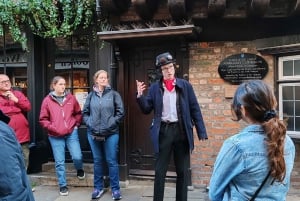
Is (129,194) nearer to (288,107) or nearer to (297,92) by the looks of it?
(288,107)

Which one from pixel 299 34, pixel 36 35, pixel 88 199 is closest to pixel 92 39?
pixel 36 35

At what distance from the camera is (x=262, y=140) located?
199 cm

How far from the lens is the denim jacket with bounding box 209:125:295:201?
197 cm

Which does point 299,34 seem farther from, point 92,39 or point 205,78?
point 92,39

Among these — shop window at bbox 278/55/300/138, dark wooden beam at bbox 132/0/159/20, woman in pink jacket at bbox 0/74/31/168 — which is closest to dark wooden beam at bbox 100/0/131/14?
dark wooden beam at bbox 132/0/159/20

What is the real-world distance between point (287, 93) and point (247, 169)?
409 cm

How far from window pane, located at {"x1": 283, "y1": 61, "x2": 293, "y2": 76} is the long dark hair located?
398 centimetres

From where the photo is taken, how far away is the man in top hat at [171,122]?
458 cm

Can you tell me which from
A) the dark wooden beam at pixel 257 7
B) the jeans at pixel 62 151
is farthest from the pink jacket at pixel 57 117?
the dark wooden beam at pixel 257 7

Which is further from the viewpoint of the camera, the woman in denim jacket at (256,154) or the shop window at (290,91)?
the shop window at (290,91)

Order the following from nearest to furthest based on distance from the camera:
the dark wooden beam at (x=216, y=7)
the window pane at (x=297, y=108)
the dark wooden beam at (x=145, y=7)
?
the dark wooden beam at (x=216, y=7)
the dark wooden beam at (x=145, y=7)
the window pane at (x=297, y=108)

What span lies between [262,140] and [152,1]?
4109 mm

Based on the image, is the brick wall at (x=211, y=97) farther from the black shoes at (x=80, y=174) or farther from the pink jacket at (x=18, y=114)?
the pink jacket at (x=18, y=114)

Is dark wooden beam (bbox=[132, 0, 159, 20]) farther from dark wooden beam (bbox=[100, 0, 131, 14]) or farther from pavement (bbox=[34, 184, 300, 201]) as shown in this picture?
pavement (bbox=[34, 184, 300, 201])
